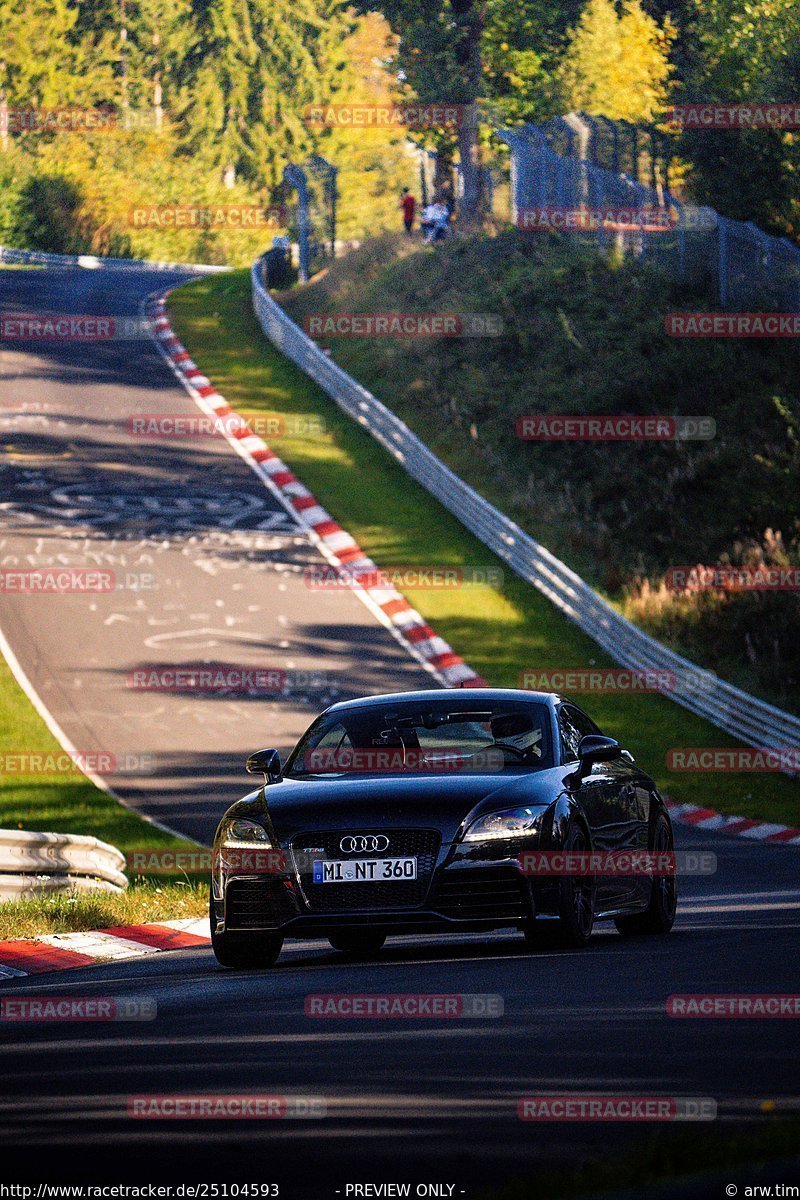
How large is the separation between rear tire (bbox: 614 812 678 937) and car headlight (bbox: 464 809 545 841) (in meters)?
1.83

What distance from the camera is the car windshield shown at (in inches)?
424

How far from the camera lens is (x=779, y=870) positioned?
53.7 feet

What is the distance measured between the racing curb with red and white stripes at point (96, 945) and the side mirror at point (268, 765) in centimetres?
154

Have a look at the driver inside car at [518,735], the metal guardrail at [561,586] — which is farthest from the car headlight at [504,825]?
the metal guardrail at [561,586]

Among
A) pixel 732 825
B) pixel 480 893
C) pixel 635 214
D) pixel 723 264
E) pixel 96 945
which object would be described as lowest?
pixel 732 825

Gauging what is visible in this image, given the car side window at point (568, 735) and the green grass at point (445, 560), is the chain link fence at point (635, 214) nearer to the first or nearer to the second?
the green grass at point (445, 560)

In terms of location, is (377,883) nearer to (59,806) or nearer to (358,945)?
(358,945)

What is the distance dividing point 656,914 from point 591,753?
1.47 m

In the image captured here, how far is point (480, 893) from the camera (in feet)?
32.2

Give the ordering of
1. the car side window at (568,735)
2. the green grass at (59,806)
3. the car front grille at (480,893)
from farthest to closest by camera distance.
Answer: the green grass at (59,806) < the car side window at (568,735) < the car front grille at (480,893)

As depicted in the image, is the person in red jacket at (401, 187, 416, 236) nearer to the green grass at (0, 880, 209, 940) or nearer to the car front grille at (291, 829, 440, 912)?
the green grass at (0, 880, 209, 940)

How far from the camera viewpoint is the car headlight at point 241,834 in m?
10.2

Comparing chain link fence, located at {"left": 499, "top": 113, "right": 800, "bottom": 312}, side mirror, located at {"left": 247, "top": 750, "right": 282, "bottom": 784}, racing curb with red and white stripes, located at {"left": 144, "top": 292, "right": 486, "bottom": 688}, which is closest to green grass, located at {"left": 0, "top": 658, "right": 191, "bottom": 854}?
racing curb with red and white stripes, located at {"left": 144, "top": 292, "right": 486, "bottom": 688}

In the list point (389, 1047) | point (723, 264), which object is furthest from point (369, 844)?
point (723, 264)
